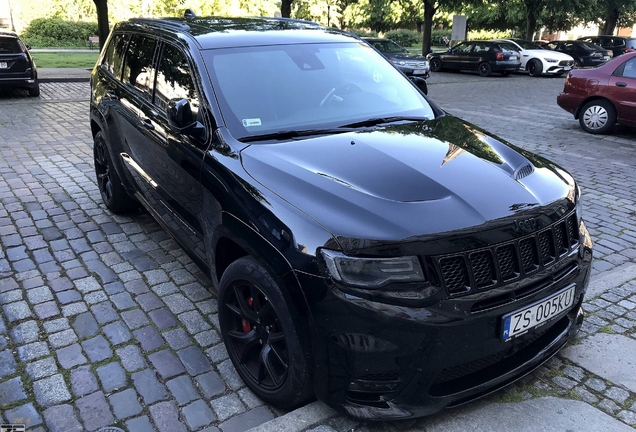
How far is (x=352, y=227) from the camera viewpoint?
7.82 ft

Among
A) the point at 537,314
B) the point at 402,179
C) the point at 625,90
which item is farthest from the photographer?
the point at 625,90

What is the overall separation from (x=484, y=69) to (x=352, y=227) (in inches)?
902

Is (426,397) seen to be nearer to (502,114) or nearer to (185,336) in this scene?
(185,336)

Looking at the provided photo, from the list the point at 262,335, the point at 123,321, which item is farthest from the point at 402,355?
the point at 123,321

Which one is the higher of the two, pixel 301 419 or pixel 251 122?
pixel 251 122

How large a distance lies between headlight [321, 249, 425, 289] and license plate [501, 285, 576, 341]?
50 centimetres

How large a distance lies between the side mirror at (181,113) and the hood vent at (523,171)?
1.90 meters

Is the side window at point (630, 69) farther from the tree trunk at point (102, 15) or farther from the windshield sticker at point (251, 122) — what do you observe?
the tree trunk at point (102, 15)

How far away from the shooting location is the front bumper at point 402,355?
2297mm

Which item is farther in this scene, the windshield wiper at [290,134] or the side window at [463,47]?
the side window at [463,47]

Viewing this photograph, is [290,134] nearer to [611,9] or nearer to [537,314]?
[537,314]

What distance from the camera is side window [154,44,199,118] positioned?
3518 mm

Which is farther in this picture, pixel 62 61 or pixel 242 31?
pixel 62 61

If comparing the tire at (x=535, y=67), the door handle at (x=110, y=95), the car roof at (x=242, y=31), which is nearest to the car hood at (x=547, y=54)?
the tire at (x=535, y=67)
